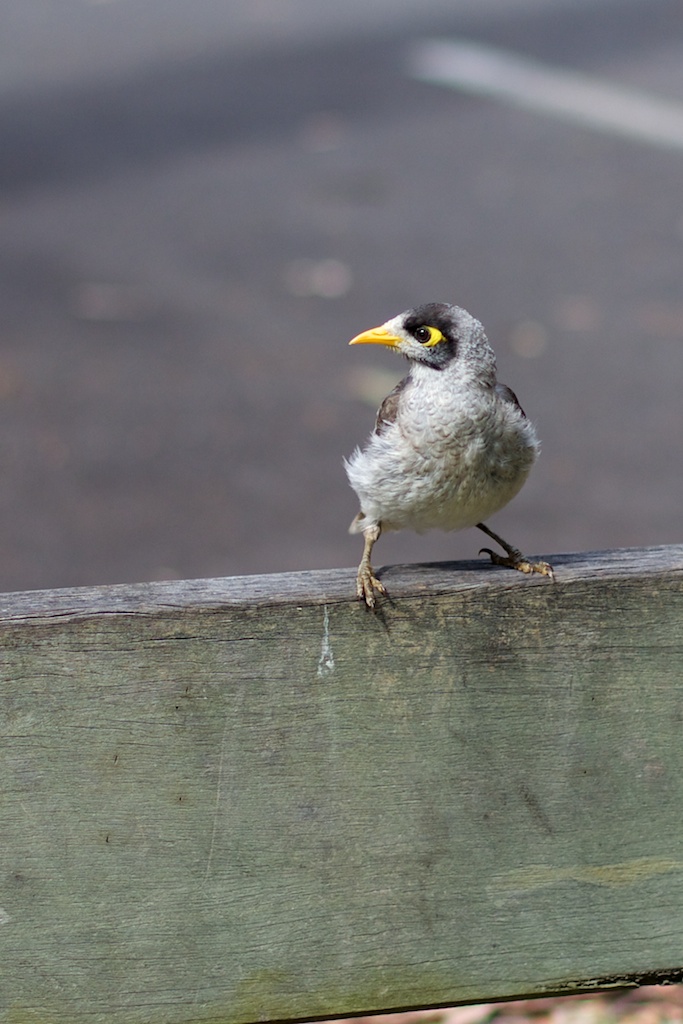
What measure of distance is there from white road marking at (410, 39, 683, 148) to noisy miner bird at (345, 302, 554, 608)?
995cm

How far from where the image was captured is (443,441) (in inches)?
136

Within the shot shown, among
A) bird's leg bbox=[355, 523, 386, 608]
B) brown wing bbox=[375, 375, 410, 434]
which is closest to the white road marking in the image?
brown wing bbox=[375, 375, 410, 434]

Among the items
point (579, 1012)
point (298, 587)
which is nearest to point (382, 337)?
point (298, 587)

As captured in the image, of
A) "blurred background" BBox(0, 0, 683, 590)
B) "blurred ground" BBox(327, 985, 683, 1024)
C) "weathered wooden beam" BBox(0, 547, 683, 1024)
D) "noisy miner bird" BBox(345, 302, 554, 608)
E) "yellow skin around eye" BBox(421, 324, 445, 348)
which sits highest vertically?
"blurred background" BBox(0, 0, 683, 590)

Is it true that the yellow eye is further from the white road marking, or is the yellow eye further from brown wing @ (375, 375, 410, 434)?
the white road marking

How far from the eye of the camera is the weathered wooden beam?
8.21 feet

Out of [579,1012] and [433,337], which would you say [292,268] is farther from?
[579,1012]

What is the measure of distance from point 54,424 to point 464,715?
6159mm

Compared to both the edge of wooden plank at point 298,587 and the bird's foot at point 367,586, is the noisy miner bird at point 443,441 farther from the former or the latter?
the bird's foot at point 367,586

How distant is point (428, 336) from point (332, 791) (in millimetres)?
1425

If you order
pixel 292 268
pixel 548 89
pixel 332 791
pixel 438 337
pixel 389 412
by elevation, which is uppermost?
pixel 548 89

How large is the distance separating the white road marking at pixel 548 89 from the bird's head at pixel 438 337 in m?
9.92

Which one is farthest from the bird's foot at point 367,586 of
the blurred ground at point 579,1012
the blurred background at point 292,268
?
the blurred background at point 292,268

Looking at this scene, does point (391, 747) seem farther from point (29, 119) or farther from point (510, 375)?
point (29, 119)
